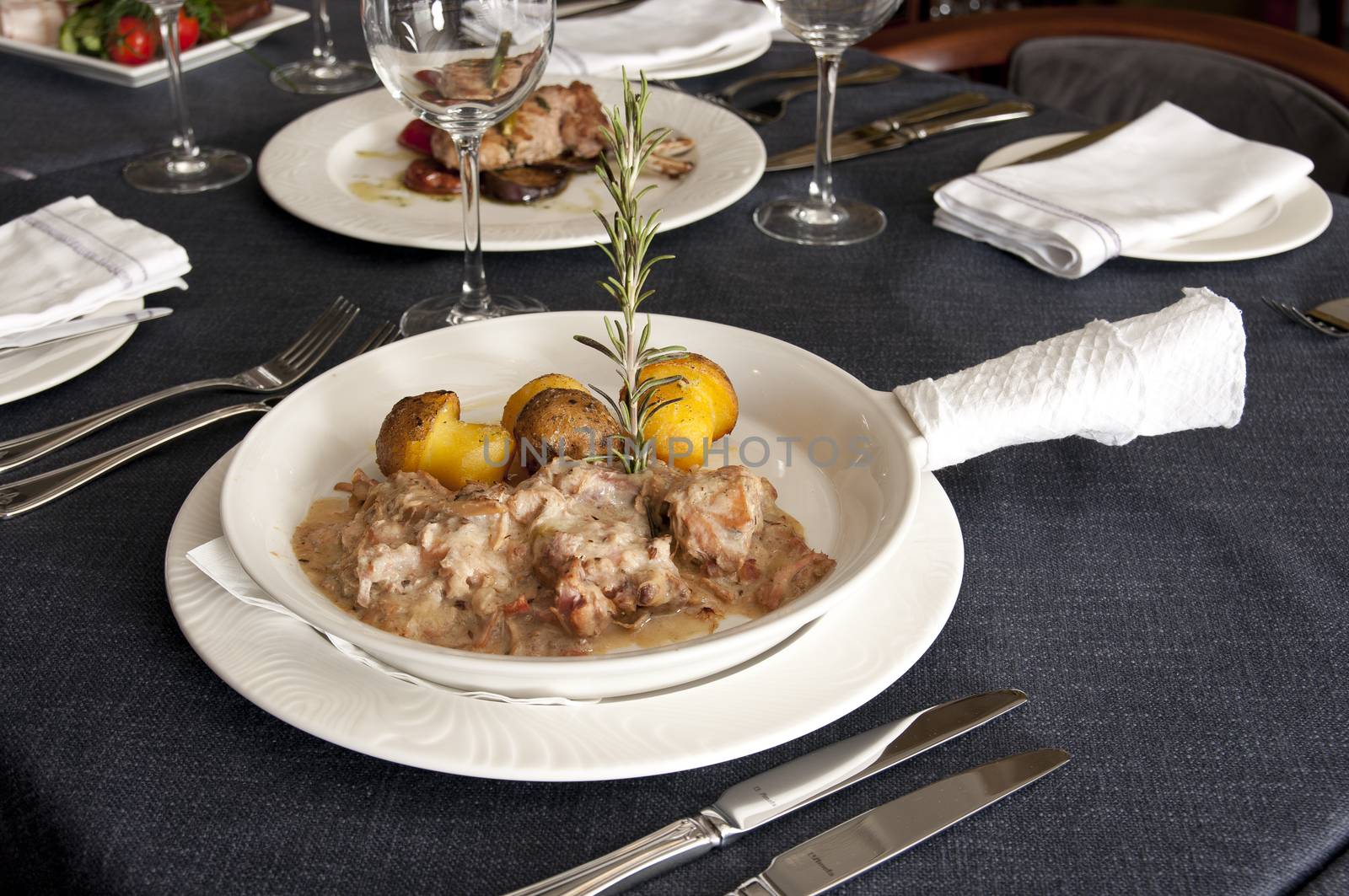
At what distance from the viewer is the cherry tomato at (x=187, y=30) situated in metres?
2.11

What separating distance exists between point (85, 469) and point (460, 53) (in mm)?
550

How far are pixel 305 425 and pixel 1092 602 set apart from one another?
68cm

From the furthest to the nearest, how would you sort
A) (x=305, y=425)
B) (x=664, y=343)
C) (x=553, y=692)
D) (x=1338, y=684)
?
1. (x=664, y=343)
2. (x=305, y=425)
3. (x=1338, y=684)
4. (x=553, y=692)

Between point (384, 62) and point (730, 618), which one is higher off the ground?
point (384, 62)

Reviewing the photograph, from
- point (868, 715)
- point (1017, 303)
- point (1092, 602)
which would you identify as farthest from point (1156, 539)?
point (1017, 303)

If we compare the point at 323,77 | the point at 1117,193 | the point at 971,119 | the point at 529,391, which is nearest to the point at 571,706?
the point at 529,391

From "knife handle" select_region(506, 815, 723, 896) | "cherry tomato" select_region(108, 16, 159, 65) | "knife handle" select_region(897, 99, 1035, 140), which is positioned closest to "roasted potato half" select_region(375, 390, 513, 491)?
"knife handle" select_region(506, 815, 723, 896)

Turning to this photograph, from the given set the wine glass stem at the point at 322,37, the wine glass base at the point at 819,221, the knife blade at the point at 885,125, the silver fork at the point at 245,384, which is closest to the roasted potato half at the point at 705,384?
the silver fork at the point at 245,384

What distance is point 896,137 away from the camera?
1.83 metres

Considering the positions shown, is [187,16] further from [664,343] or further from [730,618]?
[730,618]

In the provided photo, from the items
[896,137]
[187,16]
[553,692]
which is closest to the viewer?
[553,692]

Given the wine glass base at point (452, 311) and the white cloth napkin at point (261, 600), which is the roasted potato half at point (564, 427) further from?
the wine glass base at point (452, 311)

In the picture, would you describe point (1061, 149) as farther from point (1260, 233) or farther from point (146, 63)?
point (146, 63)

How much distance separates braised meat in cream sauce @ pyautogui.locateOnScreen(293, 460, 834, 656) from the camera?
0.79 meters
